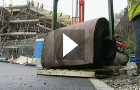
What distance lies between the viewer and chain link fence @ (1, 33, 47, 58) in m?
25.1

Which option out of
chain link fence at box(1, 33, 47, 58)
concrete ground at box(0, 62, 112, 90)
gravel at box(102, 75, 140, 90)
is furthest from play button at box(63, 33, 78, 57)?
chain link fence at box(1, 33, 47, 58)

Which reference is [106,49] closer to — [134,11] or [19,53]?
[134,11]

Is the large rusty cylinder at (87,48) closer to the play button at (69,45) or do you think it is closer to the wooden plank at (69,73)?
the play button at (69,45)

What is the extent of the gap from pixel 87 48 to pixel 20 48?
23477 mm

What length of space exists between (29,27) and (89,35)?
42.8 metres

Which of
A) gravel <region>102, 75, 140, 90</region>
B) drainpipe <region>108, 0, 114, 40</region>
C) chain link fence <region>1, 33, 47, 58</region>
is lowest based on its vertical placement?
chain link fence <region>1, 33, 47, 58</region>

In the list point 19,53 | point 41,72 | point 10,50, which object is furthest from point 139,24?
point 10,50

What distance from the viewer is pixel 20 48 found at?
27.8 metres

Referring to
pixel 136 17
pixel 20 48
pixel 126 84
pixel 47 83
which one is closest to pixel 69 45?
pixel 47 83

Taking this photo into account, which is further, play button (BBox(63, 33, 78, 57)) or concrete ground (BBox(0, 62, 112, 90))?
play button (BBox(63, 33, 78, 57))

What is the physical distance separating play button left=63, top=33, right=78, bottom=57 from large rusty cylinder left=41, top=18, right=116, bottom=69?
7cm

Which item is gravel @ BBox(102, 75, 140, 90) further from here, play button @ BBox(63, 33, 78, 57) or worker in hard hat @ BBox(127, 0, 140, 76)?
play button @ BBox(63, 33, 78, 57)

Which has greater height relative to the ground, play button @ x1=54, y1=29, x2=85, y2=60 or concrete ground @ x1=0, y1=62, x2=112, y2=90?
play button @ x1=54, y1=29, x2=85, y2=60

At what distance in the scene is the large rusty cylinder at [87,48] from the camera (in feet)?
16.1
